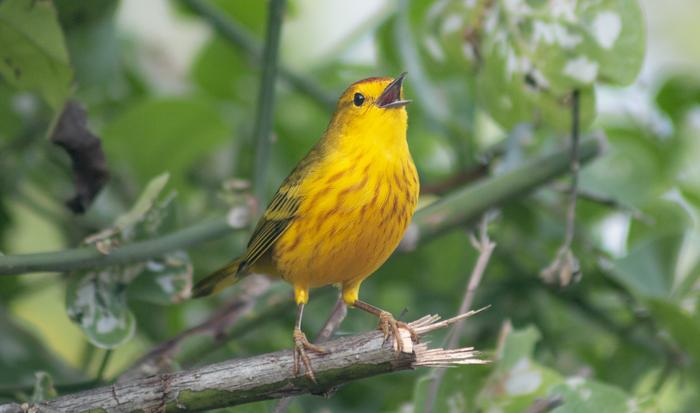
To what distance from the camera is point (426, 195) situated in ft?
9.33

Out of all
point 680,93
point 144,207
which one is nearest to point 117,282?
point 144,207

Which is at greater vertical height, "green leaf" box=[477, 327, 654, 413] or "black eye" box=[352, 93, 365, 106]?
"black eye" box=[352, 93, 365, 106]

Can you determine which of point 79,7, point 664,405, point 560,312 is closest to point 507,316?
point 560,312

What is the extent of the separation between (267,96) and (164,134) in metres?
0.64

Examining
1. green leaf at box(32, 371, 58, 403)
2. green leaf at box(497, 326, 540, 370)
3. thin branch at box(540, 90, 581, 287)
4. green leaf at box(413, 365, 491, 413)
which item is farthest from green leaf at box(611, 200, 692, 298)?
green leaf at box(32, 371, 58, 403)

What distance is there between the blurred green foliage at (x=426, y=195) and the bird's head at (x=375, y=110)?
32 cm

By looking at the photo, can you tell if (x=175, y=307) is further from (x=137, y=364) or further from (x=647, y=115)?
(x=647, y=115)

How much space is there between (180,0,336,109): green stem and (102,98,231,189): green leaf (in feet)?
0.68

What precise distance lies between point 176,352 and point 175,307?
64cm

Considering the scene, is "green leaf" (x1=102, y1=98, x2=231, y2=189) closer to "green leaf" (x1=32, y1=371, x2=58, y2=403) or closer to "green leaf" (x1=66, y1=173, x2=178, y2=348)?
"green leaf" (x1=66, y1=173, x2=178, y2=348)

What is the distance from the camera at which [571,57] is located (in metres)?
2.40

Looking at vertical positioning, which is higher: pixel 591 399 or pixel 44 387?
pixel 44 387

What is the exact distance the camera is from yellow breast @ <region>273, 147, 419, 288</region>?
A: 2.14 metres

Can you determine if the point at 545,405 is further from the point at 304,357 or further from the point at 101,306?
the point at 101,306
